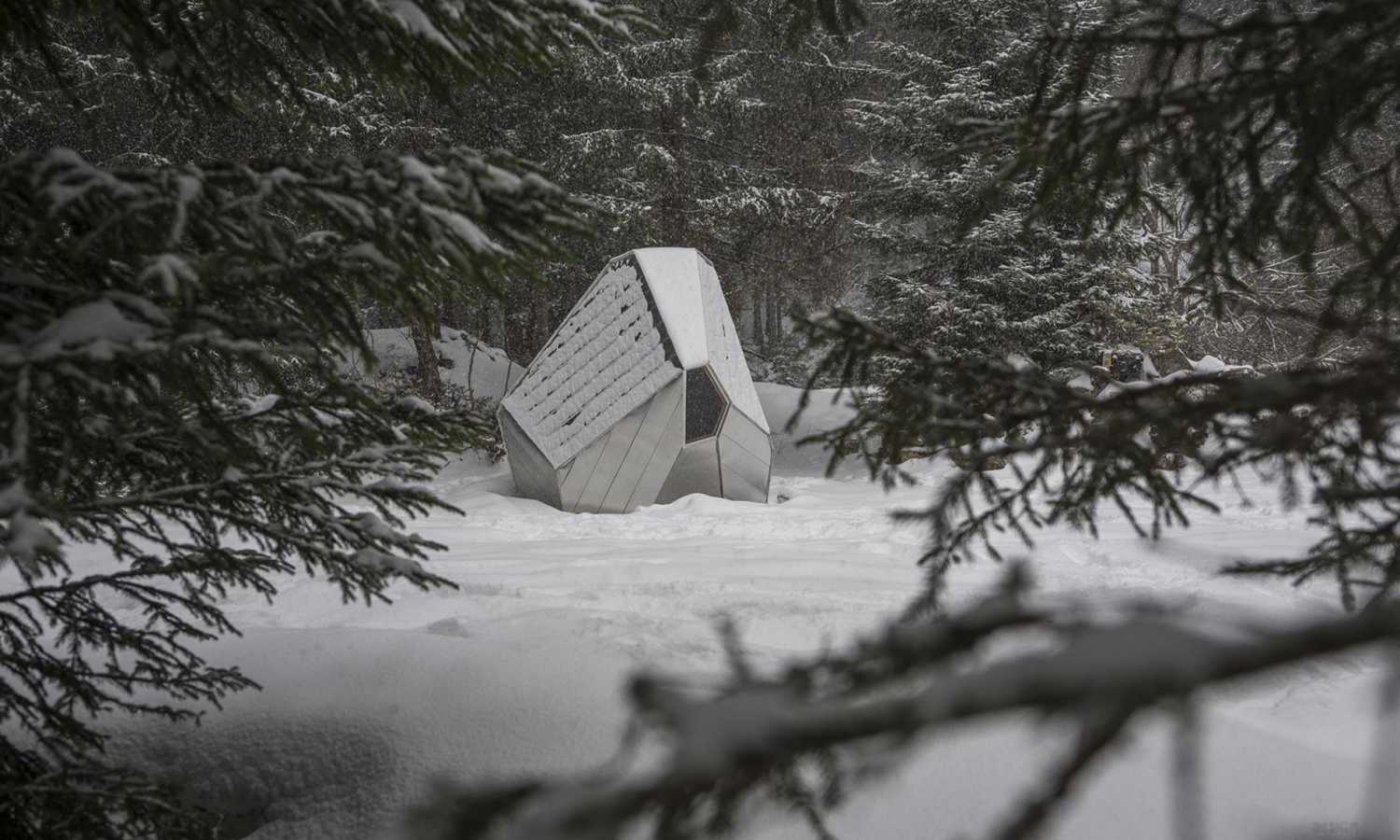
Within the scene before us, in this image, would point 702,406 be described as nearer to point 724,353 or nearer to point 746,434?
point 746,434

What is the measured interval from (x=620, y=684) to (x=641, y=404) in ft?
16.1

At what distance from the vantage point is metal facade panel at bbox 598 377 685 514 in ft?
26.3

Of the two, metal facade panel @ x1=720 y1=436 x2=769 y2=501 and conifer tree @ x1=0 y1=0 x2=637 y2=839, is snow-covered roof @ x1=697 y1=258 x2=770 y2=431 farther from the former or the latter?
conifer tree @ x1=0 y1=0 x2=637 y2=839

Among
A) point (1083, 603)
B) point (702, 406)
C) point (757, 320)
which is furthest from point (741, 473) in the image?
point (757, 320)

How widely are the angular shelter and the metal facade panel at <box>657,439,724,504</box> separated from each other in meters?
0.01

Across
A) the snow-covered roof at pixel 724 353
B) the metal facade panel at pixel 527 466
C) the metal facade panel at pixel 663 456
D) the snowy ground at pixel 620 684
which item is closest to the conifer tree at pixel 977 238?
the snow-covered roof at pixel 724 353

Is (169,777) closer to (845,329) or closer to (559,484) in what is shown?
(845,329)

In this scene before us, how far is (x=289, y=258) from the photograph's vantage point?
A: 1961 mm

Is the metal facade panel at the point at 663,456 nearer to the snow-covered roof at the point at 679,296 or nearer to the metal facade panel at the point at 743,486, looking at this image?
the snow-covered roof at the point at 679,296

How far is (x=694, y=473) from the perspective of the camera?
846 cm

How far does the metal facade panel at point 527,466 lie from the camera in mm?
8547

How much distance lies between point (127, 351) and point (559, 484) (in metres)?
6.74

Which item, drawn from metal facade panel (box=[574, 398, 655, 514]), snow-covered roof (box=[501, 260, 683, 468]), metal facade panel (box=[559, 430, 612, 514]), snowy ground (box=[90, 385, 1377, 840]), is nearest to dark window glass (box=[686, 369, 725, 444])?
snow-covered roof (box=[501, 260, 683, 468])

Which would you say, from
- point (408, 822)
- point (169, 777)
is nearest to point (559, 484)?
point (169, 777)
